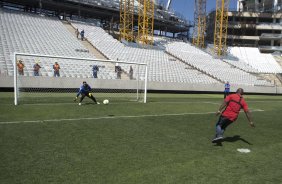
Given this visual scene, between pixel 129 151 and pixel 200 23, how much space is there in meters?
62.0

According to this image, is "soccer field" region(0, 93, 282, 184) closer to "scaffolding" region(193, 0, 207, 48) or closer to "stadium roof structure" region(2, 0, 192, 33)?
"stadium roof structure" region(2, 0, 192, 33)

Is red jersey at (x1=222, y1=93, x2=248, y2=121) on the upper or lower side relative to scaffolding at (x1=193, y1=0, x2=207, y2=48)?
lower

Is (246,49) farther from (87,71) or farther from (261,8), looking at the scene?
(87,71)

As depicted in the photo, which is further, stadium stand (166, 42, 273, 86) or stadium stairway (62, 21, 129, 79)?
stadium stand (166, 42, 273, 86)

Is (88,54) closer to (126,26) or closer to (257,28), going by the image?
(126,26)

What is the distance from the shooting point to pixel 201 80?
3466 centimetres

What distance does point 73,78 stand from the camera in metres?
24.1

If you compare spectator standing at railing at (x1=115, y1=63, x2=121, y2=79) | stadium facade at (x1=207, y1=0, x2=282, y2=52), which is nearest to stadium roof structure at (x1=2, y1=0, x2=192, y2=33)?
stadium facade at (x1=207, y1=0, x2=282, y2=52)

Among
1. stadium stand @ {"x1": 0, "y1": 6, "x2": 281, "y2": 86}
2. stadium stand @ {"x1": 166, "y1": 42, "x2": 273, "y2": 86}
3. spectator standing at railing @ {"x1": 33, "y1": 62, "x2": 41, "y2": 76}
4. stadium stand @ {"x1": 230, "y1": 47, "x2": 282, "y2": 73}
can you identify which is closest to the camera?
spectator standing at railing @ {"x1": 33, "y1": 62, "x2": 41, "y2": 76}

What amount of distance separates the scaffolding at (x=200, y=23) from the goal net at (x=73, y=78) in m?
39.3

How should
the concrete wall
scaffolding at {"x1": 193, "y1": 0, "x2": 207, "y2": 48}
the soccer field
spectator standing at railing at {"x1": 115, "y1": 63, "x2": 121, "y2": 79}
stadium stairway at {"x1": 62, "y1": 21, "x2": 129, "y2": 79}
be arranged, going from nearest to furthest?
the soccer field < the concrete wall < spectator standing at railing at {"x1": 115, "y1": 63, "x2": 121, "y2": 79} < stadium stairway at {"x1": 62, "y1": 21, "x2": 129, "y2": 79} < scaffolding at {"x1": 193, "y1": 0, "x2": 207, "y2": 48}

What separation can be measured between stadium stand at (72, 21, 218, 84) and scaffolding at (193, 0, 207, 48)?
22.2m

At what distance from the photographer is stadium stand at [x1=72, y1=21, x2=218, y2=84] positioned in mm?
32662

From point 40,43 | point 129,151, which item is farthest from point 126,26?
point 129,151
